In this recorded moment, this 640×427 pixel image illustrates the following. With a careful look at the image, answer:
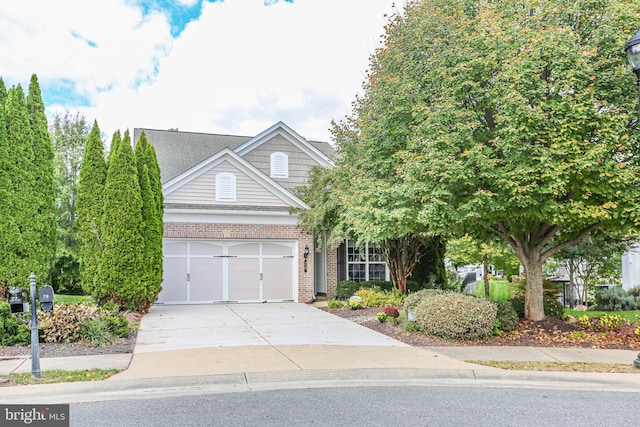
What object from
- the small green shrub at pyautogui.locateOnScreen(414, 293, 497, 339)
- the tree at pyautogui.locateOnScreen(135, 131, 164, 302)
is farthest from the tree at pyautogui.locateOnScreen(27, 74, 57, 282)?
the small green shrub at pyautogui.locateOnScreen(414, 293, 497, 339)

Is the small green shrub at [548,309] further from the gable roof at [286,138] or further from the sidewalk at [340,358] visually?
the gable roof at [286,138]

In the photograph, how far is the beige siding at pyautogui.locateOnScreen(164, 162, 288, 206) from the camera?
15906mm

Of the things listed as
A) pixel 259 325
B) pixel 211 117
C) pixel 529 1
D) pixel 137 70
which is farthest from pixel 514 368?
pixel 211 117

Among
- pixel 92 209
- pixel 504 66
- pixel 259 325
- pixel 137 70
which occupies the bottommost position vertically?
pixel 259 325

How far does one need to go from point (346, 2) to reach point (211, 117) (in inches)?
853

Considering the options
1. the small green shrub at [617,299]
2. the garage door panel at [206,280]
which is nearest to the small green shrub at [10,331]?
the garage door panel at [206,280]

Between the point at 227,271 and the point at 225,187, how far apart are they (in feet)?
9.15

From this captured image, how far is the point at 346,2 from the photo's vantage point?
508 inches

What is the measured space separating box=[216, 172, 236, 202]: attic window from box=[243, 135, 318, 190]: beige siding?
299 centimetres

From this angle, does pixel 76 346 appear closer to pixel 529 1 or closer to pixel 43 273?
pixel 43 273

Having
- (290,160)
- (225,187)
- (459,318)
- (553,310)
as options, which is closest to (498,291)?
(553,310)

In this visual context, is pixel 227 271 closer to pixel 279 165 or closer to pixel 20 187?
pixel 279 165

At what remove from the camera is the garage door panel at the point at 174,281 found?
15.7 meters

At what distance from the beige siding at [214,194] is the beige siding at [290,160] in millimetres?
2744
